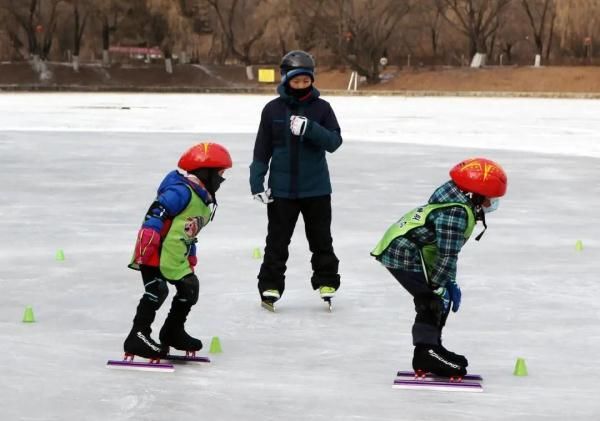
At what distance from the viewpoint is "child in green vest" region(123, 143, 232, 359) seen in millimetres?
5367

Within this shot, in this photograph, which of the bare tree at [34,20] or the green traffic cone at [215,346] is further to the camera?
the bare tree at [34,20]

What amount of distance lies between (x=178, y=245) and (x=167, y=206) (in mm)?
198

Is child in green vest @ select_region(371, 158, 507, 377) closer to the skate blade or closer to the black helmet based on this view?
the skate blade

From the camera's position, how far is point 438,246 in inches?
203

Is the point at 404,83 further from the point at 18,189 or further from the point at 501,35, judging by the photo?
the point at 18,189

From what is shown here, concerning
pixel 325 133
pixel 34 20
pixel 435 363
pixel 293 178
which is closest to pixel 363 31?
pixel 34 20

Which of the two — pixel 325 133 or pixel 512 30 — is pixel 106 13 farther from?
pixel 325 133

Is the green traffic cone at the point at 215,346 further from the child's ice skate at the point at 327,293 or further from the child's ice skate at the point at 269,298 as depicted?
the child's ice skate at the point at 327,293

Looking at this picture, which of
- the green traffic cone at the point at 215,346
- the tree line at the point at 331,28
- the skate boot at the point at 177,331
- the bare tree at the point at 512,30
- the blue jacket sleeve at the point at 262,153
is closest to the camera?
the skate boot at the point at 177,331

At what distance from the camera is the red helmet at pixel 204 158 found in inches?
217

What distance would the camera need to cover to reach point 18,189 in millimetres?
13344

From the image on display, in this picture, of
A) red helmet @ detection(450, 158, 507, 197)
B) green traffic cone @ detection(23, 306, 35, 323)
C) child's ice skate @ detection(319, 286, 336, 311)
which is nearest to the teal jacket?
child's ice skate @ detection(319, 286, 336, 311)

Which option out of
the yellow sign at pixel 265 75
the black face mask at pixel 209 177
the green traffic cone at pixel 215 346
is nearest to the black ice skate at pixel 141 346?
the green traffic cone at pixel 215 346

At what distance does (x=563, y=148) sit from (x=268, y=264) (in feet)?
43.9
